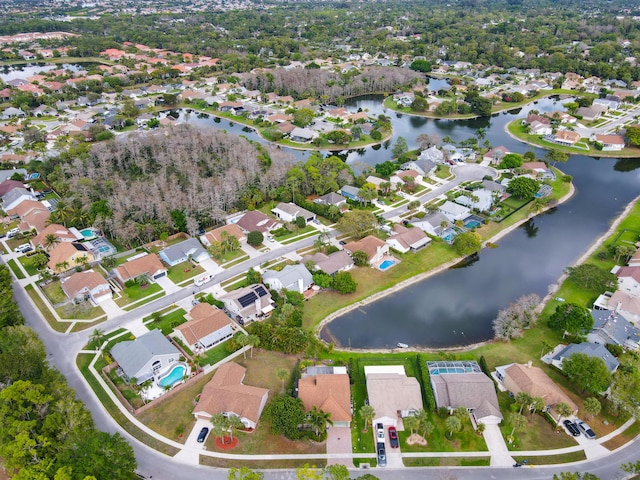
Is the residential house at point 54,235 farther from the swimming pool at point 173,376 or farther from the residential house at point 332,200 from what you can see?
the residential house at point 332,200

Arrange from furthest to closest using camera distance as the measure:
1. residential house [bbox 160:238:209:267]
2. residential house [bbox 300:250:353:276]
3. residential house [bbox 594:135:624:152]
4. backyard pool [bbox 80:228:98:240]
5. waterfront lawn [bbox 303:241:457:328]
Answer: residential house [bbox 594:135:624:152] → backyard pool [bbox 80:228:98:240] → residential house [bbox 160:238:209:267] → residential house [bbox 300:250:353:276] → waterfront lawn [bbox 303:241:457:328]

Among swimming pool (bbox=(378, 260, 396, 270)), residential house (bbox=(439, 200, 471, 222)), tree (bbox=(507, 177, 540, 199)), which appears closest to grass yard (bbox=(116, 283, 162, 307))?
swimming pool (bbox=(378, 260, 396, 270))

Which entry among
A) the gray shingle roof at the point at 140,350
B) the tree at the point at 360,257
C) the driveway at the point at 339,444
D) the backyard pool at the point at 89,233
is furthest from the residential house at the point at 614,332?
the backyard pool at the point at 89,233

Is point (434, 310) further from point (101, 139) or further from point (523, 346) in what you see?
point (101, 139)

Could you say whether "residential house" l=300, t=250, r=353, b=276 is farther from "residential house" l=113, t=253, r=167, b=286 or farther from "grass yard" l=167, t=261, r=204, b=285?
"residential house" l=113, t=253, r=167, b=286

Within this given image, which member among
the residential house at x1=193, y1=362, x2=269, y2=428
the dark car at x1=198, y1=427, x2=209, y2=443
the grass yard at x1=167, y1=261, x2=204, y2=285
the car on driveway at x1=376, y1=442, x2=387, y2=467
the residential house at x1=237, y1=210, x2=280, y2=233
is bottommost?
the grass yard at x1=167, y1=261, x2=204, y2=285

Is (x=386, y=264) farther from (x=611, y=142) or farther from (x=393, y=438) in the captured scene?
(x=611, y=142)
